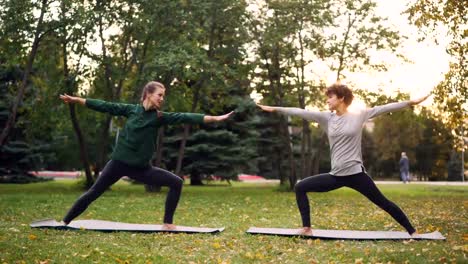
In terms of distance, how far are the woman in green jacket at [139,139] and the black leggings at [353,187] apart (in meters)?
1.64

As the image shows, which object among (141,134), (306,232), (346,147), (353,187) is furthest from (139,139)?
(353,187)

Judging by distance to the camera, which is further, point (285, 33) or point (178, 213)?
point (285, 33)

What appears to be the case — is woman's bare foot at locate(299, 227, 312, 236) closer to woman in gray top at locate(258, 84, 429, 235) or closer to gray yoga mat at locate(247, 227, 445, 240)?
gray yoga mat at locate(247, 227, 445, 240)

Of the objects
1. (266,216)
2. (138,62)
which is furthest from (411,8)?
(138,62)

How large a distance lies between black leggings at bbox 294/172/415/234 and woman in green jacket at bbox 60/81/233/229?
1.64m

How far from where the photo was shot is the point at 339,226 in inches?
432

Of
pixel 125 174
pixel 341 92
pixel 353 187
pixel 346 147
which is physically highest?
pixel 341 92

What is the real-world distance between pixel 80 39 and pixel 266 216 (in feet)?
40.4

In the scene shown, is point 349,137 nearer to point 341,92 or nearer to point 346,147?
point 346,147

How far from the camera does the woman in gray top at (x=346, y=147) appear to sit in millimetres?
8430

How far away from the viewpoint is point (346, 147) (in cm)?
845

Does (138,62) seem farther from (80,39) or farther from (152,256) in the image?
(152,256)

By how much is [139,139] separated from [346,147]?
296 cm

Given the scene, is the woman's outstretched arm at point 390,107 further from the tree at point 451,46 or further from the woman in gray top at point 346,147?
the tree at point 451,46
